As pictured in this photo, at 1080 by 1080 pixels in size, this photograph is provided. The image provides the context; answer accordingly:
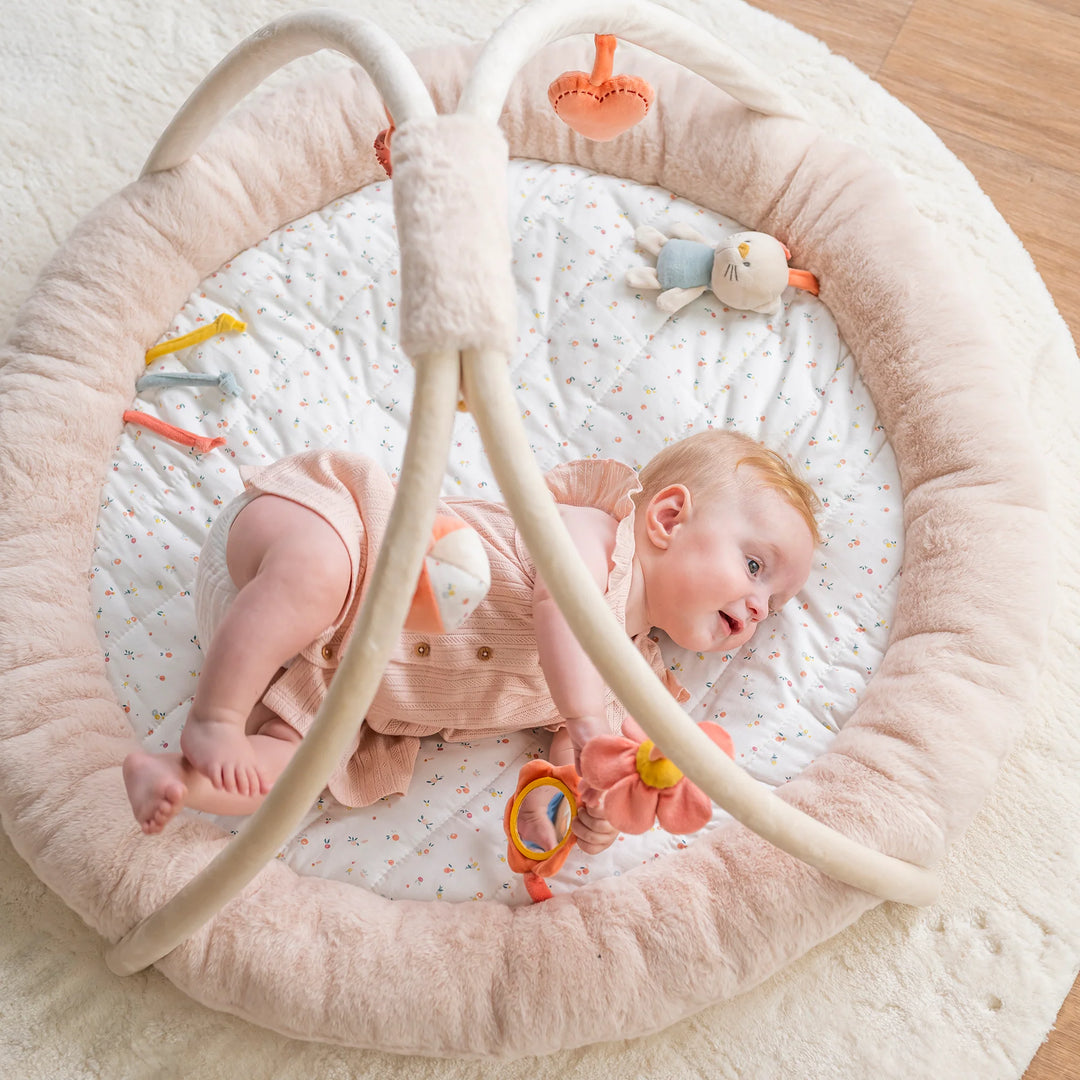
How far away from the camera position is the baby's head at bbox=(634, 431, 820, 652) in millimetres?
1075

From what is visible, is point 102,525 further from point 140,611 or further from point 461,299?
point 461,299

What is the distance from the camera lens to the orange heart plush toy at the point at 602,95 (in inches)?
38.9

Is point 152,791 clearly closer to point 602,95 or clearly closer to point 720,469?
point 720,469

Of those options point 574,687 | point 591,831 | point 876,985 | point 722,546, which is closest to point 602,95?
point 722,546

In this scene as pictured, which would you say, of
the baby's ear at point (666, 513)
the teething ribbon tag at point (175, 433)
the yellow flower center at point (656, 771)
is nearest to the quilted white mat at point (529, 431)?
the teething ribbon tag at point (175, 433)

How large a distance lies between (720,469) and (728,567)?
0.11 m

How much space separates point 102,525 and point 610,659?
0.74 meters

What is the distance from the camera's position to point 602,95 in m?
1.00

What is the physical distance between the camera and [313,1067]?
99 cm

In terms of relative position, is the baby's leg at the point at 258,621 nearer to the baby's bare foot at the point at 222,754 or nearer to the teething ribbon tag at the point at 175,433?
the baby's bare foot at the point at 222,754

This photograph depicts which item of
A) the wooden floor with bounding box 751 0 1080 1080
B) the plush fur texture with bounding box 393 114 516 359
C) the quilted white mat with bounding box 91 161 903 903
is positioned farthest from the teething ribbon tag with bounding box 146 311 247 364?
the wooden floor with bounding box 751 0 1080 1080

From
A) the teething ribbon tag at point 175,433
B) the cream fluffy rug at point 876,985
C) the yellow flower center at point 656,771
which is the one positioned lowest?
the cream fluffy rug at point 876,985

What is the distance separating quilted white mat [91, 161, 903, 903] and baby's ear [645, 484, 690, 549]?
135mm

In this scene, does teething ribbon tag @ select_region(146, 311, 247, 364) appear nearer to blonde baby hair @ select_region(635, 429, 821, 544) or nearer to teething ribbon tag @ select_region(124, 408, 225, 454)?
teething ribbon tag @ select_region(124, 408, 225, 454)
